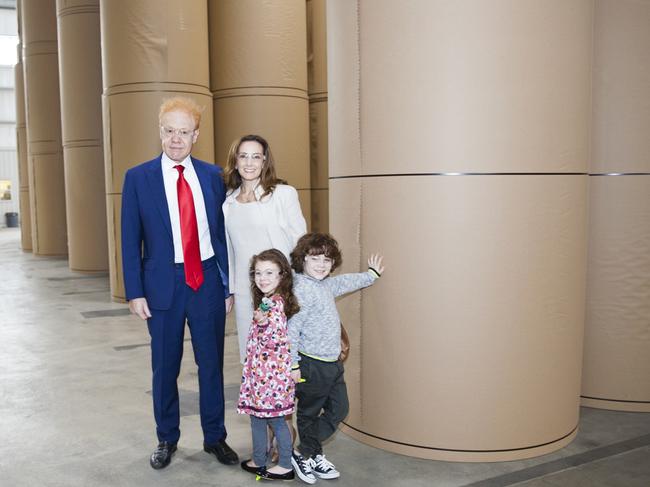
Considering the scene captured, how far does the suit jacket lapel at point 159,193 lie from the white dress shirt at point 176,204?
3cm

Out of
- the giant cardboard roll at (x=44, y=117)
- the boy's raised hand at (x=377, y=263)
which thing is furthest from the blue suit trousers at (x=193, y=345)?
the giant cardboard roll at (x=44, y=117)

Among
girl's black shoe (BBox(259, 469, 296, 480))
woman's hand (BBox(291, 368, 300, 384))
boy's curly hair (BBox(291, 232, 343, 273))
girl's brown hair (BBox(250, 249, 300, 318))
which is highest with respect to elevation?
boy's curly hair (BBox(291, 232, 343, 273))

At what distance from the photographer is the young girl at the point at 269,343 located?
3.07m

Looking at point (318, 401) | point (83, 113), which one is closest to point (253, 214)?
point (318, 401)

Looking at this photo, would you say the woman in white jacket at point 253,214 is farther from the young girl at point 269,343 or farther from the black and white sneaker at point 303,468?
the black and white sneaker at point 303,468

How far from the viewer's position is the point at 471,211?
10.9ft

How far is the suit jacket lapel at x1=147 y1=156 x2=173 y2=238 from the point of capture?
129 inches

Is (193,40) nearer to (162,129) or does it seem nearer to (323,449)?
(162,129)

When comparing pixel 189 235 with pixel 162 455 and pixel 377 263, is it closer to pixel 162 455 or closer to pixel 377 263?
pixel 377 263

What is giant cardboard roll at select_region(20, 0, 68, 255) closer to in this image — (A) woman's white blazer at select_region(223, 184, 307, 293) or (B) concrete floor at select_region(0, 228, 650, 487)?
(B) concrete floor at select_region(0, 228, 650, 487)

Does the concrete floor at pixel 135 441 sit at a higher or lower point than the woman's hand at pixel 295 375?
lower

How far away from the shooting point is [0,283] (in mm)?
11133

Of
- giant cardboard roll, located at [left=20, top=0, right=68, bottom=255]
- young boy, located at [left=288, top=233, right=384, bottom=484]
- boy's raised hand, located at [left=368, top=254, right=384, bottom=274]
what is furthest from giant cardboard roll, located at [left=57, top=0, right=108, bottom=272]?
young boy, located at [left=288, top=233, right=384, bottom=484]

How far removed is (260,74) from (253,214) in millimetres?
6455
